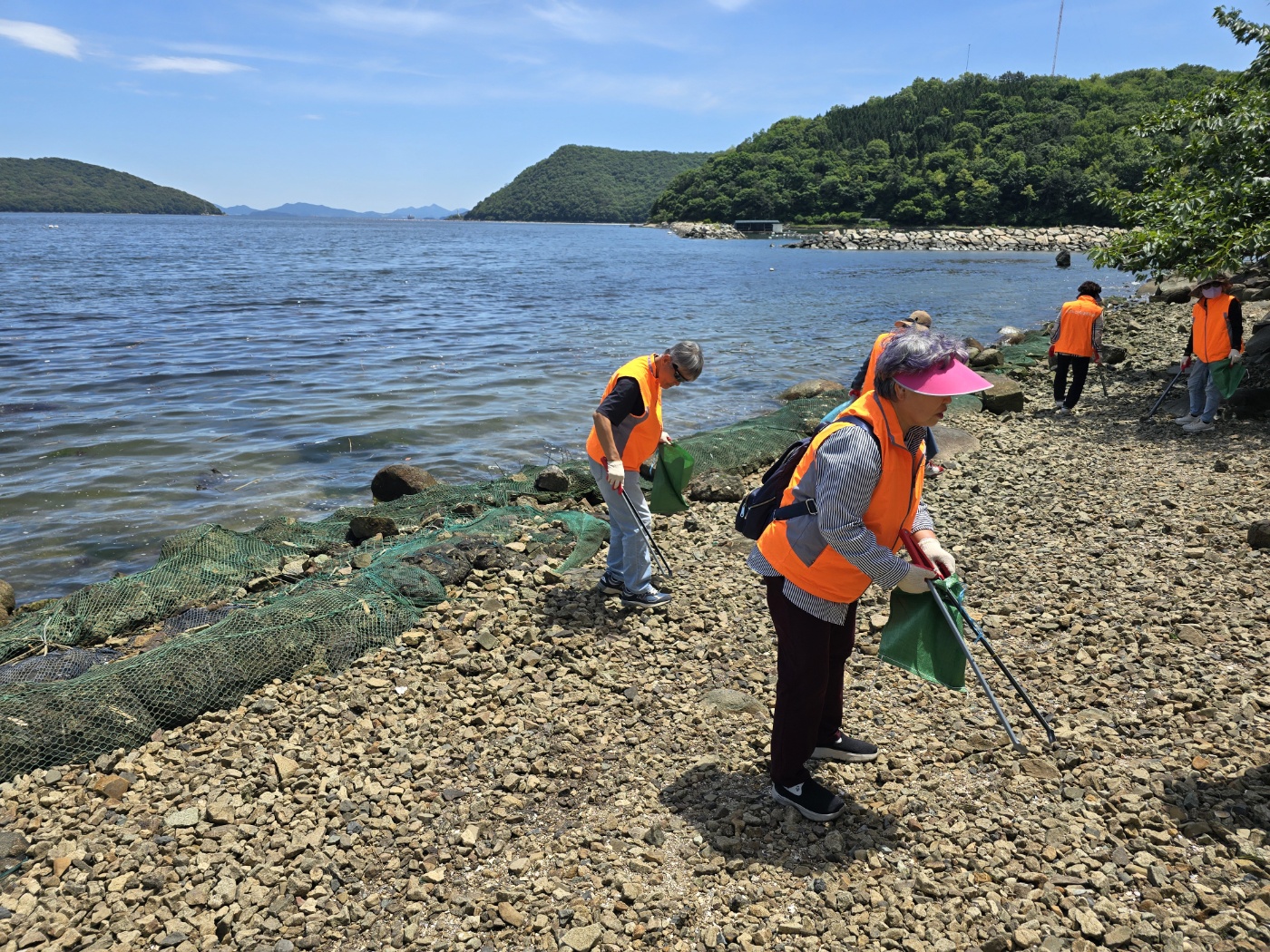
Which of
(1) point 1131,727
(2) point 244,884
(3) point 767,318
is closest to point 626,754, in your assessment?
(2) point 244,884

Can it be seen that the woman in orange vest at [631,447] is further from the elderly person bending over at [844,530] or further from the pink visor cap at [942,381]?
the pink visor cap at [942,381]

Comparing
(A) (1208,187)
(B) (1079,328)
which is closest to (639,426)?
(B) (1079,328)

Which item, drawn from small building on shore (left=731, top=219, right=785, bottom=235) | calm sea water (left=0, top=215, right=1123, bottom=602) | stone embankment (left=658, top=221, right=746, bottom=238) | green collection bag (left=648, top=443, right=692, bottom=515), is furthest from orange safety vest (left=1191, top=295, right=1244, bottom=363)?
small building on shore (left=731, top=219, right=785, bottom=235)

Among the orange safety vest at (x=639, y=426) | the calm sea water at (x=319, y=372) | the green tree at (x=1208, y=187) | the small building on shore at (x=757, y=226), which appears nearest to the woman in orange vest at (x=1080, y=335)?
the green tree at (x=1208, y=187)

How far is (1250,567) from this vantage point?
648cm

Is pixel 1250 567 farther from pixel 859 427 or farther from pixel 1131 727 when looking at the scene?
pixel 859 427

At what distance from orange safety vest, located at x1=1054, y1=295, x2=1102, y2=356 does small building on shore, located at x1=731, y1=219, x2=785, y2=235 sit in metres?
124

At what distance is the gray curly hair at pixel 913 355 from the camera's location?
3256mm

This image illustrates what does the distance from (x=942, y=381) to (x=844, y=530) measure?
0.70 m

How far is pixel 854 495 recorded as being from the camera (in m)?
3.37

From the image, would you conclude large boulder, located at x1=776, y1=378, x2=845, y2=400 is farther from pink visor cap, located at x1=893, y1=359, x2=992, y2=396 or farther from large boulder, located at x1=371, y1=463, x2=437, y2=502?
pink visor cap, located at x1=893, y1=359, x2=992, y2=396

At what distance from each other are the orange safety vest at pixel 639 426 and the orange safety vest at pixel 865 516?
2.48 metres

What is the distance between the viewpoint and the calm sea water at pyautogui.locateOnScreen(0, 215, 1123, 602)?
1116 cm

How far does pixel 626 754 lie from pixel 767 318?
28.5 m
